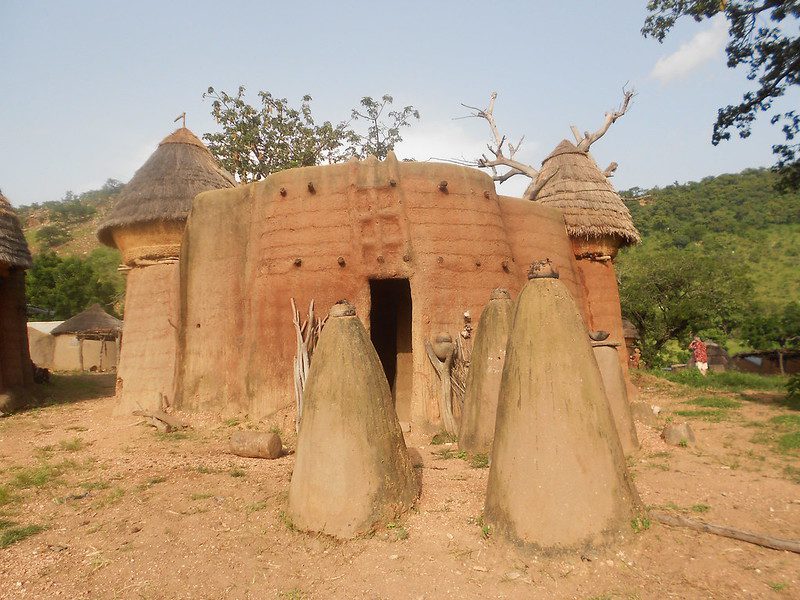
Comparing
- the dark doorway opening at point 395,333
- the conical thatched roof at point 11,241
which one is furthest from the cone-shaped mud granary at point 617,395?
the conical thatched roof at point 11,241

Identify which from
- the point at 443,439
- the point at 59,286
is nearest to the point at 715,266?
the point at 443,439

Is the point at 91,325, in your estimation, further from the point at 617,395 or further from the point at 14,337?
the point at 617,395

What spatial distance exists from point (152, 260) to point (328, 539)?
831 centimetres

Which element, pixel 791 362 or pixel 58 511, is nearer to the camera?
pixel 58 511

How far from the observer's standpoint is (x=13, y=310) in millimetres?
13031

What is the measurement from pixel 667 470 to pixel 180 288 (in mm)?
8138

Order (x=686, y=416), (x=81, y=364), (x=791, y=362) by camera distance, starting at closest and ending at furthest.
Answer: (x=686, y=416), (x=791, y=362), (x=81, y=364)

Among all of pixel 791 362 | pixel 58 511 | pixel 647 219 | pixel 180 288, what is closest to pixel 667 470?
pixel 58 511

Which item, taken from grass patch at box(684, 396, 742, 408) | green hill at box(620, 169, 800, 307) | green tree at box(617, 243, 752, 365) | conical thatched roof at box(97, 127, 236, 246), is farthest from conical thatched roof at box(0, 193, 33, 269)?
green hill at box(620, 169, 800, 307)

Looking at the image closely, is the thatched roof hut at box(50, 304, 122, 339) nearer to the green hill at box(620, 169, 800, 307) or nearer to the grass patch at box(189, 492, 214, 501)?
the grass patch at box(189, 492, 214, 501)

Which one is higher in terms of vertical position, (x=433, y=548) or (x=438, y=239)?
(x=438, y=239)

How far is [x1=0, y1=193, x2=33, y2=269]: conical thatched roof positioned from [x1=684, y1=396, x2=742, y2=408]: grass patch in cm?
1513

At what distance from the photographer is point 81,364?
22297 millimetres

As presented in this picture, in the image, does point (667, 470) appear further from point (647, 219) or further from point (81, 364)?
point (647, 219)
